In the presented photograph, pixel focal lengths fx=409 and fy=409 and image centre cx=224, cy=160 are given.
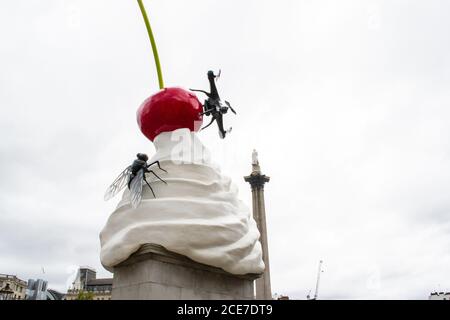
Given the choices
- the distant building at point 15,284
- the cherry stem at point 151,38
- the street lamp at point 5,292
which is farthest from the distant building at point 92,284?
the cherry stem at point 151,38

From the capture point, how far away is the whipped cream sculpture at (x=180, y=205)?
6.79 meters

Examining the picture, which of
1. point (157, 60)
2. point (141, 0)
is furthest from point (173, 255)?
Result: point (141, 0)

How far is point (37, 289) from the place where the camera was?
Result: 1079cm

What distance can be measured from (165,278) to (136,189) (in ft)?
5.52

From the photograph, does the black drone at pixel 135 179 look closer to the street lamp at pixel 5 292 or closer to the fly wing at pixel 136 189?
the fly wing at pixel 136 189

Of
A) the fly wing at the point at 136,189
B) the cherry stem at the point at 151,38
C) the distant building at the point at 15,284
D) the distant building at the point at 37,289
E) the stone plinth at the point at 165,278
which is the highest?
the distant building at the point at 15,284

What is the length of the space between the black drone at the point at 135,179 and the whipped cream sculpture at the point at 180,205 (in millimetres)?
18

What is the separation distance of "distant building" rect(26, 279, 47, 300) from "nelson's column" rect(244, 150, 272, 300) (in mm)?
20559

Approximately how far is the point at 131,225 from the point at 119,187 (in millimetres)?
1237

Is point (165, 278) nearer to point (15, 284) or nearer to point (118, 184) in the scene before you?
point (118, 184)

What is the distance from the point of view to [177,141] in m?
8.31

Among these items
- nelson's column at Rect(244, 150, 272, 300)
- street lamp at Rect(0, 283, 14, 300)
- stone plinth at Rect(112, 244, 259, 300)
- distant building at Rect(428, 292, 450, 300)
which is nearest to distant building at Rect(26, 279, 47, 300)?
stone plinth at Rect(112, 244, 259, 300)

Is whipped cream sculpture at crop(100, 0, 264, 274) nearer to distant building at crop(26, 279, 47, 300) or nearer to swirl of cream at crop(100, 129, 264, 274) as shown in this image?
swirl of cream at crop(100, 129, 264, 274)
